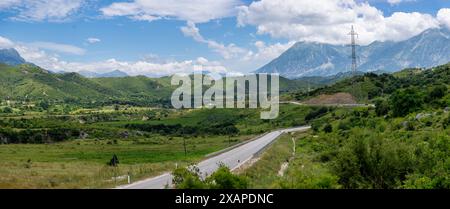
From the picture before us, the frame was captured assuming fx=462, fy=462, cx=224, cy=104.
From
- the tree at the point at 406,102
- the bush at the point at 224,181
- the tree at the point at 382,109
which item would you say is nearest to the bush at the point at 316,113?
the tree at the point at 382,109

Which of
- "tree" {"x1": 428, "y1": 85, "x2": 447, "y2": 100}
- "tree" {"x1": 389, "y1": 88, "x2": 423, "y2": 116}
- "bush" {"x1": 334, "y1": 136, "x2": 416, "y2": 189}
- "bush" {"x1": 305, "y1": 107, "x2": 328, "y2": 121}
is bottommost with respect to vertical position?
"bush" {"x1": 305, "y1": 107, "x2": 328, "y2": 121}

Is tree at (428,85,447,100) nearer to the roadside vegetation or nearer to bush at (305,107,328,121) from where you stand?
the roadside vegetation

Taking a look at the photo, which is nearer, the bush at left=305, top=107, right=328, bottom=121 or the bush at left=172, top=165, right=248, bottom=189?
the bush at left=172, top=165, right=248, bottom=189

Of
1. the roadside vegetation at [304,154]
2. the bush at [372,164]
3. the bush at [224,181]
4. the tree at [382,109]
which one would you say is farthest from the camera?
the tree at [382,109]

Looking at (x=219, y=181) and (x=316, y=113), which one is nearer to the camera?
(x=219, y=181)

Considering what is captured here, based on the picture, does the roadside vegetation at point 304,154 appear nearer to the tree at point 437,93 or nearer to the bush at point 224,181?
the bush at point 224,181

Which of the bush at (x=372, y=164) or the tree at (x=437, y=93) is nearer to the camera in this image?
the bush at (x=372, y=164)

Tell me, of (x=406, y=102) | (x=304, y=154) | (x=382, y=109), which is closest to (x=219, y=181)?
(x=304, y=154)

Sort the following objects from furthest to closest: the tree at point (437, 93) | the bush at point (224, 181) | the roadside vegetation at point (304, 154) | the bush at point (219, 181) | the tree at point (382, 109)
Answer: the tree at point (382, 109), the tree at point (437, 93), the roadside vegetation at point (304, 154), the bush at point (224, 181), the bush at point (219, 181)

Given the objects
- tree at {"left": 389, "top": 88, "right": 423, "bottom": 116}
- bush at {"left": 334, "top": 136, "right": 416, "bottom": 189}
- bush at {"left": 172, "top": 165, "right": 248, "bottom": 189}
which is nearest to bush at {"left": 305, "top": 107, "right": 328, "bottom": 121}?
tree at {"left": 389, "top": 88, "right": 423, "bottom": 116}

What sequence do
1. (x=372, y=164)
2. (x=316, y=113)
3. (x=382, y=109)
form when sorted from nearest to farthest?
1. (x=372, y=164)
2. (x=382, y=109)
3. (x=316, y=113)

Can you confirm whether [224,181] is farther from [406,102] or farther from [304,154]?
[406,102]
